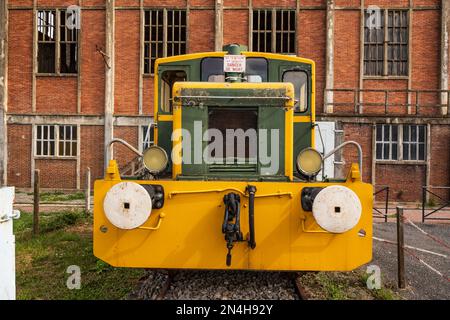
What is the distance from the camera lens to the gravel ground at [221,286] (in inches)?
157

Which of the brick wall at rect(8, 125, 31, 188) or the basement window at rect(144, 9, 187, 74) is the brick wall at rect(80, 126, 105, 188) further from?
the basement window at rect(144, 9, 187, 74)

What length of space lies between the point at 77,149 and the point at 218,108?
12.0 meters

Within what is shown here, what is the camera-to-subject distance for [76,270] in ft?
16.9

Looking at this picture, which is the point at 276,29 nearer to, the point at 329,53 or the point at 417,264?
the point at 329,53

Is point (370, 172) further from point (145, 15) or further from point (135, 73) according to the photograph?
point (145, 15)

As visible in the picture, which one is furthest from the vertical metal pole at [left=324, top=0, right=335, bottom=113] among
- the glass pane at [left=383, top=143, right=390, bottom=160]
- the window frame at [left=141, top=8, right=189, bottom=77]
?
the window frame at [left=141, top=8, right=189, bottom=77]

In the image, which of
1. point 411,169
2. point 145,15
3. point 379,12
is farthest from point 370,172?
point 145,15

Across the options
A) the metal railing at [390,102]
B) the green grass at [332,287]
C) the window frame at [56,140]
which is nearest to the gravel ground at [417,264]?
the green grass at [332,287]

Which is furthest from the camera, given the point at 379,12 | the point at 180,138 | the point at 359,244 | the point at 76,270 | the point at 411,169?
the point at 379,12

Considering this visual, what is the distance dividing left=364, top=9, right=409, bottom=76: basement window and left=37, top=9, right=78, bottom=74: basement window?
1278cm

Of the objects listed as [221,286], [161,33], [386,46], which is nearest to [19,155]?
[161,33]

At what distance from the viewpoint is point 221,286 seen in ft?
14.1

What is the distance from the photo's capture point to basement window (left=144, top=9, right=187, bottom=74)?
576 inches
